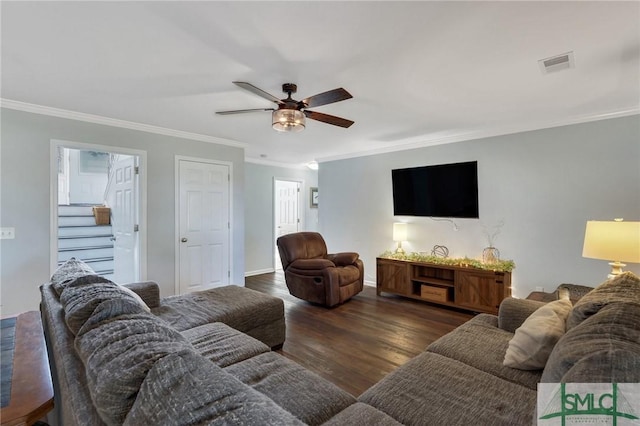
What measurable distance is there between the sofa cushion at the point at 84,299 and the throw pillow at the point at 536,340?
5.89ft

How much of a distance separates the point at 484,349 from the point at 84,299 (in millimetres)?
2053

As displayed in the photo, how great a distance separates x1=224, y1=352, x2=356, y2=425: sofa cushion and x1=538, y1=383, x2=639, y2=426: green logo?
77 cm

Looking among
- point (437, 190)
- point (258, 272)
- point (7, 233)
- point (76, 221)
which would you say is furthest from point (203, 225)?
point (437, 190)

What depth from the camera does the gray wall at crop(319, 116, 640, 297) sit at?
10.3 feet

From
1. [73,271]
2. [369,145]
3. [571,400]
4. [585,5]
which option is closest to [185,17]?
[73,271]

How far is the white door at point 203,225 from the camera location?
4.08 metres

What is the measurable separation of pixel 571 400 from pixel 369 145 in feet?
14.1

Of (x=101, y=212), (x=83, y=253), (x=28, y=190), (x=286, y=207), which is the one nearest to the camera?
(x=28, y=190)

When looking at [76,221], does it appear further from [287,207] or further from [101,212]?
[287,207]

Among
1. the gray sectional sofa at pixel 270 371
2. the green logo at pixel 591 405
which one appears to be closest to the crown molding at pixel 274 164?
the gray sectional sofa at pixel 270 371

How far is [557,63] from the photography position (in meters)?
2.12

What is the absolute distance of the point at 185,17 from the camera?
5.38 feet

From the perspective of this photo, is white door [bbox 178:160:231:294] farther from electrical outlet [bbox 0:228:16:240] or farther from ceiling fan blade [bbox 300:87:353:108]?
ceiling fan blade [bbox 300:87:353:108]

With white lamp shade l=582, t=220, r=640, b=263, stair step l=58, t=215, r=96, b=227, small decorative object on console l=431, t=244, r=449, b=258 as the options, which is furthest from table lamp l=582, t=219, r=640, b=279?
stair step l=58, t=215, r=96, b=227
